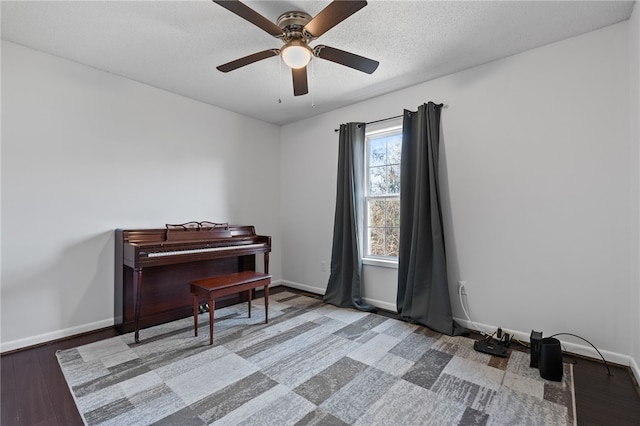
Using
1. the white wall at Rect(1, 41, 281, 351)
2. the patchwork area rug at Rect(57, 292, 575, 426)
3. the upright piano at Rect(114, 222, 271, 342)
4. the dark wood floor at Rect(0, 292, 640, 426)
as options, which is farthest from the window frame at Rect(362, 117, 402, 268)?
the white wall at Rect(1, 41, 281, 351)

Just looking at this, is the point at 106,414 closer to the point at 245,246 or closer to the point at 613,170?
the point at 245,246

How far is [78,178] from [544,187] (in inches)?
164

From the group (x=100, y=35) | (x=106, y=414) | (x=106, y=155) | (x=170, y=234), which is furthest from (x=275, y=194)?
(x=106, y=414)

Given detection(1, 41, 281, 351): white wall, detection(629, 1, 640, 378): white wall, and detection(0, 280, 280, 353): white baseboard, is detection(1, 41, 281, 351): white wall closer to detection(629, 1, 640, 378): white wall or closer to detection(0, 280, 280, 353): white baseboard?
detection(0, 280, 280, 353): white baseboard

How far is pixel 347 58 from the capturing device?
212cm

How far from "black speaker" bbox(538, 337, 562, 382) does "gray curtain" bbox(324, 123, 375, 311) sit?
5.96ft

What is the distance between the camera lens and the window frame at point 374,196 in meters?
3.40

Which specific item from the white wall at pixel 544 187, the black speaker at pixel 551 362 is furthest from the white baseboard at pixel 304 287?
the black speaker at pixel 551 362

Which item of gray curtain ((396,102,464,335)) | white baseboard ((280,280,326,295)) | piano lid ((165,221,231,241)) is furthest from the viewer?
white baseboard ((280,280,326,295))

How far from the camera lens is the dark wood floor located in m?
1.62

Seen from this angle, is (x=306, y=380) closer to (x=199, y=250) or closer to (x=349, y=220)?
(x=199, y=250)

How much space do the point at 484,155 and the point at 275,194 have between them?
2.91 metres

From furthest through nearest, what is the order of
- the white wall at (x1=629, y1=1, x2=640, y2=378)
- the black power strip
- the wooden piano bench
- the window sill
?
the window sill → the wooden piano bench → the black power strip → the white wall at (x1=629, y1=1, x2=640, y2=378)

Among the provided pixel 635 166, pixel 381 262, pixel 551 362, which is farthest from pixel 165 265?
pixel 635 166
